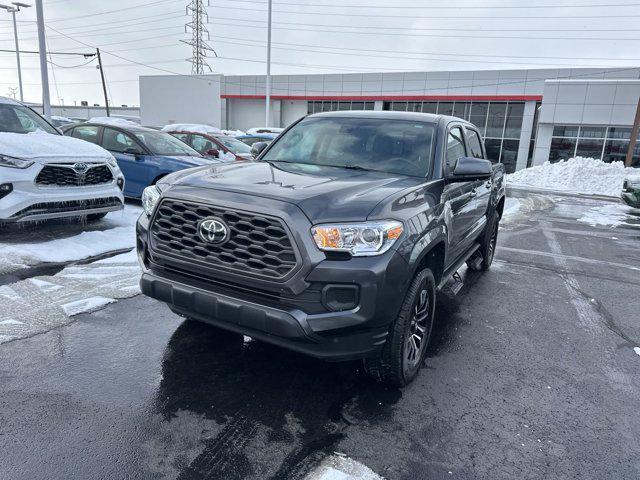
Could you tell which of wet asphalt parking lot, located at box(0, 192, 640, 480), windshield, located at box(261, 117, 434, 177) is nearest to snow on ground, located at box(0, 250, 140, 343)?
wet asphalt parking lot, located at box(0, 192, 640, 480)

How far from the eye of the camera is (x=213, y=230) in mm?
2861

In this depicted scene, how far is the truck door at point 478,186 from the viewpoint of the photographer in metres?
5.07

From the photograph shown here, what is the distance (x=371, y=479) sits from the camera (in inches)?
95.0

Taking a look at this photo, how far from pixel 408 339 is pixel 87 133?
8.63 metres

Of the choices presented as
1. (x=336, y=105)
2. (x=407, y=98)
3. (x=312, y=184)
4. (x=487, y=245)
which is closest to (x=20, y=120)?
(x=312, y=184)

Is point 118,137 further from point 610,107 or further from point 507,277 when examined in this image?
point 610,107

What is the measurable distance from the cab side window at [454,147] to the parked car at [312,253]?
28 centimetres

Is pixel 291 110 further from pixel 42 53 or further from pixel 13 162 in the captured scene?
pixel 13 162

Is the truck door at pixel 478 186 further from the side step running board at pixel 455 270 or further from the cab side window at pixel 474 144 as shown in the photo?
the side step running board at pixel 455 270

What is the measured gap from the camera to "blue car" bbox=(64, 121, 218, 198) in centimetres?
872

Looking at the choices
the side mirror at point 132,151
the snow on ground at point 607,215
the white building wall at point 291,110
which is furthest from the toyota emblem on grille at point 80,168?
the white building wall at point 291,110

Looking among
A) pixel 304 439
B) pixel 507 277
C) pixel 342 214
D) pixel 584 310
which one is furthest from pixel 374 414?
pixel 507 277

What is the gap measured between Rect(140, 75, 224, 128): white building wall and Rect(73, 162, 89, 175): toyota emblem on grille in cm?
3862

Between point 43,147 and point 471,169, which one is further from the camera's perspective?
point 43,147
